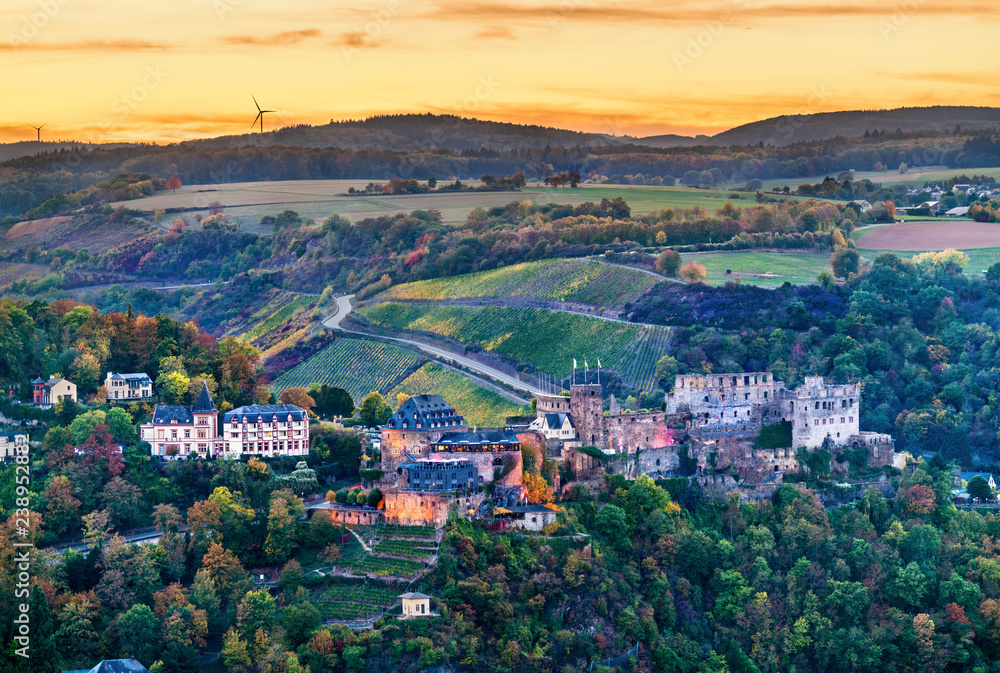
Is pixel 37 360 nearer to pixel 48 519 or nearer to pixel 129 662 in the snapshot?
pixel 48 519

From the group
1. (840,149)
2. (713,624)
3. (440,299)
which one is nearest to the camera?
(713,624)

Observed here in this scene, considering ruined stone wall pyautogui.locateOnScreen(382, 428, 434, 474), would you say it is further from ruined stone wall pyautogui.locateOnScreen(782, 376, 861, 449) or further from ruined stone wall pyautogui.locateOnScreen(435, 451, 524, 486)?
ruined stone wall pyautogui.locateOnScreen(782, 376, 861, 449)

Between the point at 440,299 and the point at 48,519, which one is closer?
the point at 48,519

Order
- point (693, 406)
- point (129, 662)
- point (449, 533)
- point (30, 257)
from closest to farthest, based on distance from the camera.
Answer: point (129, 662) → point (449, 533) → point (693, 406) → point (30, 257)

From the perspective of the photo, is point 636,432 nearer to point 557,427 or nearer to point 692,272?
point 557,427

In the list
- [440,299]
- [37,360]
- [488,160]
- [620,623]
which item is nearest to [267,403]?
[37,360]

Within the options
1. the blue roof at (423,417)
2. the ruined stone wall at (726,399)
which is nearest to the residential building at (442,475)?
the blue roof at (423,417)
